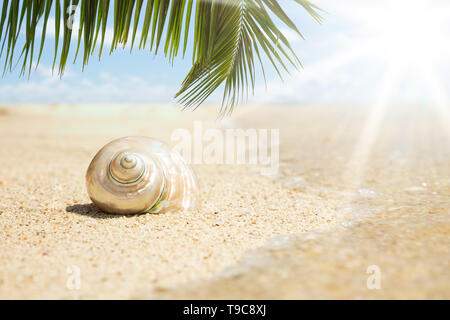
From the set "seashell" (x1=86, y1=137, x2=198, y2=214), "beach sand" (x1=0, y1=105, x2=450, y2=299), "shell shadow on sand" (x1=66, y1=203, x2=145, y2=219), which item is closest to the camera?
"beach sand" (x1=0, y1=105, x2=450, y2=299)

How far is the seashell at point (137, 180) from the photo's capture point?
2990mm

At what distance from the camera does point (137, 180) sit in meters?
2.99

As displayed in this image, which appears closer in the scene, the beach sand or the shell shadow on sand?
the beach sand

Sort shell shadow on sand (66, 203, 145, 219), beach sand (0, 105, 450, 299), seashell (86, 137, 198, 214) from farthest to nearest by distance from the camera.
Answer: shell shadow on sand (66, 203, 145, 219)
seashell (86, 137, 198, 214)
beach sand (0, 105, 450, 299)

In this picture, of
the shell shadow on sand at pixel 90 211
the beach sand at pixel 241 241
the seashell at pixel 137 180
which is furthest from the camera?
the shell shadow on sand at pixel 90 211

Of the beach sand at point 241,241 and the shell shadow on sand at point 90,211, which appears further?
the shell shadow on sand at point 90,211

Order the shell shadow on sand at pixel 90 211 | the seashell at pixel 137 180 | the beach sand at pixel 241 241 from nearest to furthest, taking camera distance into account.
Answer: the beach sand at pixel 241 241 → the seashell at pixel 137 180 → the shell shadow on sand at pixel 90 211

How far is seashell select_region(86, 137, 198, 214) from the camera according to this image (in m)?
2.99

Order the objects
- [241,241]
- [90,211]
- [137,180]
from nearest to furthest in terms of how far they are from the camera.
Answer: [241,241] → [137,180] → [90,211]

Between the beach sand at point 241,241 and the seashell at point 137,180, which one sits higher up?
the seashell at point 137,180

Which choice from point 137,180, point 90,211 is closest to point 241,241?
point 137,180

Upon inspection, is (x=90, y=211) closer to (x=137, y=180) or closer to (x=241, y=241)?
(x=137, y=180)

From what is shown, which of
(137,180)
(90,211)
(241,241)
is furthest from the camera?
(90,211)
